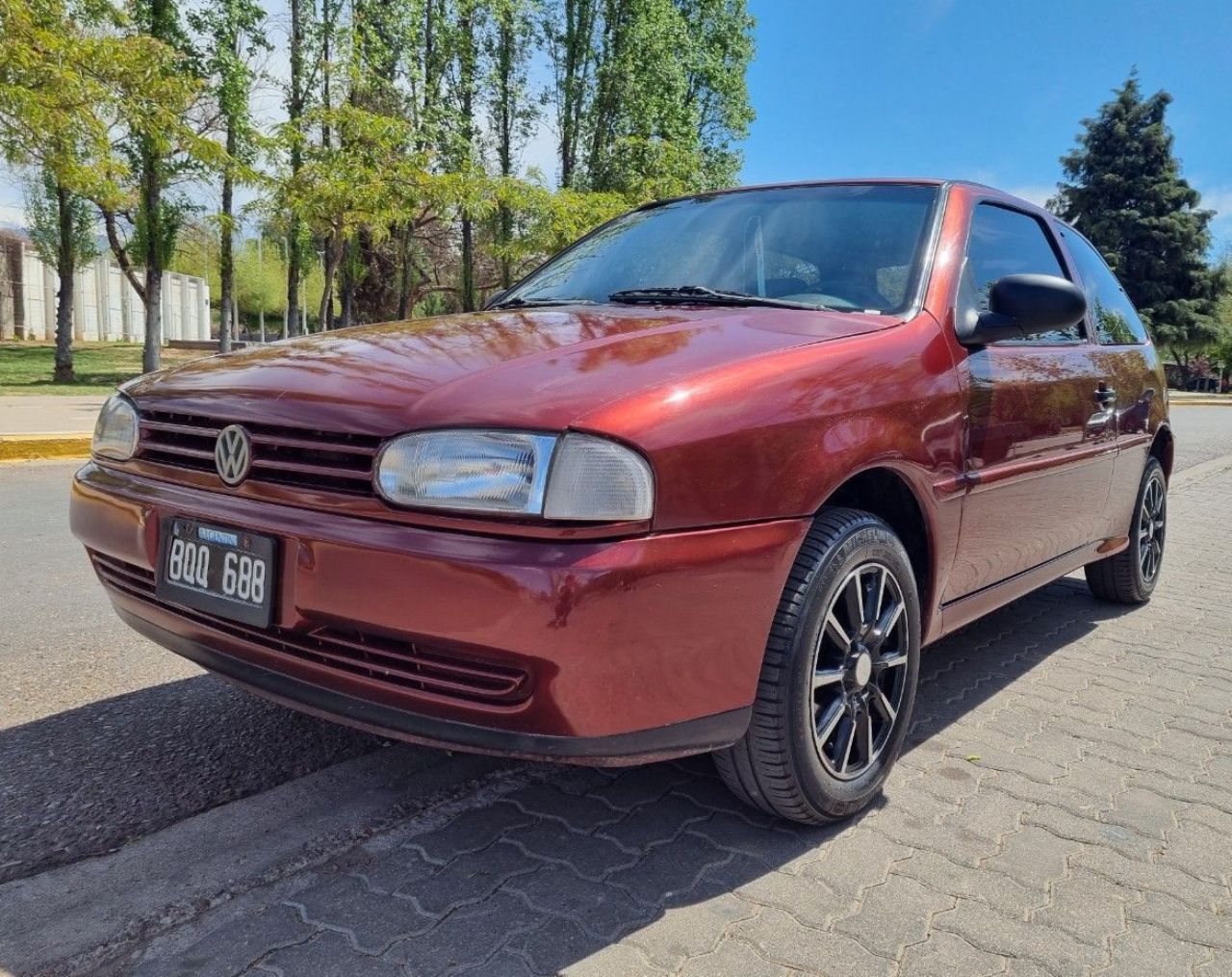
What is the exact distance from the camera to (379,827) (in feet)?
7.32

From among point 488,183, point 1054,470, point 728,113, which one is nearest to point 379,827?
point 1054,470

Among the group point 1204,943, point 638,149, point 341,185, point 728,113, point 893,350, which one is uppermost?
point 728,113

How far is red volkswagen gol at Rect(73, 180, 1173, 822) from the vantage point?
68.6 inches

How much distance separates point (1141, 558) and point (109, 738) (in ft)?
14.0

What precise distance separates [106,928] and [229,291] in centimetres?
2481

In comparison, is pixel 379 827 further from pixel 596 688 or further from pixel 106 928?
pixel 596 688

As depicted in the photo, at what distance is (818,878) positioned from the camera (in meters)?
2.10

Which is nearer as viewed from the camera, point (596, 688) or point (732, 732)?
point (596, 688)

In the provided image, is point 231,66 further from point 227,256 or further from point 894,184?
point 894,184

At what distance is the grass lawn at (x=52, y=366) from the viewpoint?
16.5m

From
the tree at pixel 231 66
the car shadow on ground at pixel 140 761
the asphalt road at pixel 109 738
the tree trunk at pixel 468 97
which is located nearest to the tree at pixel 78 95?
the tree at pixel 231 66

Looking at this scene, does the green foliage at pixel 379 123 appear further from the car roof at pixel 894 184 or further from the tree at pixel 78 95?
the car roof at pixel 894 184

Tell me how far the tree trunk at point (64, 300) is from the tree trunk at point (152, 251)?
164 centimetres

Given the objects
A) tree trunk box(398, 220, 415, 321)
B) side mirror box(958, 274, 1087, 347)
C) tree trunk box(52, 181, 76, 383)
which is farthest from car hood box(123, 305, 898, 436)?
tree trunk box(398, 220, 415, 321)
